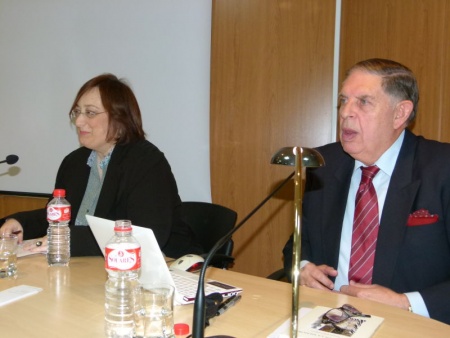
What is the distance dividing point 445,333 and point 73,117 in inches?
84.2

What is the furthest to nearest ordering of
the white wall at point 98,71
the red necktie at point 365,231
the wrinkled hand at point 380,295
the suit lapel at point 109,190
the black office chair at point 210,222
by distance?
the white wall at point 98,71 → the black office chair at point 210,222 → the suit lapel at point 109,190 → the red necktie at point 365,231 → the wrinkled hand at point 380,295

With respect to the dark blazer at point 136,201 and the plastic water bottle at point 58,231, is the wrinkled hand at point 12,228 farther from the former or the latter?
the plastic water bottle at point 58,231

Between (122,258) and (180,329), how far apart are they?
24 cm

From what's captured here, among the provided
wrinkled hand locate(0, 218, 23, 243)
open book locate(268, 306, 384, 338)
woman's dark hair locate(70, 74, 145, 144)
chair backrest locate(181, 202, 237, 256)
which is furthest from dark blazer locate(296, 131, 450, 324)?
wrinkled hand locate(0, 218, 23, 243)

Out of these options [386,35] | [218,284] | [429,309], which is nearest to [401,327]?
[429,309]

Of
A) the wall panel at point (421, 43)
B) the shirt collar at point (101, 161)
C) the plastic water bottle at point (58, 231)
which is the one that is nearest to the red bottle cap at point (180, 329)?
the plastic water bottle at point (58, 231)

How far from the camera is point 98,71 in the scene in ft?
13.7

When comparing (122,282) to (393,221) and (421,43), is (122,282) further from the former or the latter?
(421,43)

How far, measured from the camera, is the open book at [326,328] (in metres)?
1.33

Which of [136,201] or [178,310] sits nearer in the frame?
[178,310]

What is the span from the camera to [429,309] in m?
1.73

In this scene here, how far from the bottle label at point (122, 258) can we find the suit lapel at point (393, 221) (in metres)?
1.04

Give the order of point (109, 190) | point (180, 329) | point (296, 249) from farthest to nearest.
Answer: point (109, 190), point (180, 329), point (296, 249)

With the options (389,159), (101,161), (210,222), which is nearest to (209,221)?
(210,222)
